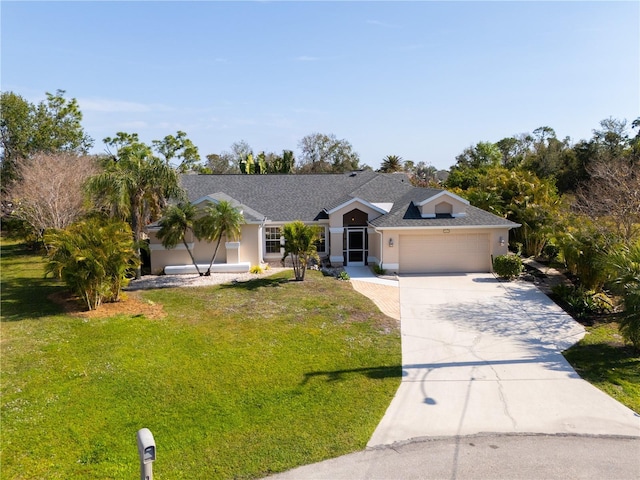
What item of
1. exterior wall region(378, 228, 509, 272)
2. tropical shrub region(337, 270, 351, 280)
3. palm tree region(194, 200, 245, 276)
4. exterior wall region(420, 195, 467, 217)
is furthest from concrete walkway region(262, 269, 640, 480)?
palm tree region(194, 200, 245, 276)

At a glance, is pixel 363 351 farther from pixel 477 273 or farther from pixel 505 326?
pixel 477 273

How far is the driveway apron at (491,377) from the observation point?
8711mm

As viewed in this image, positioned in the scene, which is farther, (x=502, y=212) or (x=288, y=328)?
(x=502, y=212)

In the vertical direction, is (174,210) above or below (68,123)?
below

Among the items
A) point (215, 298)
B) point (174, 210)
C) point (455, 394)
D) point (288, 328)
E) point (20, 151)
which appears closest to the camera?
point (455, 394)

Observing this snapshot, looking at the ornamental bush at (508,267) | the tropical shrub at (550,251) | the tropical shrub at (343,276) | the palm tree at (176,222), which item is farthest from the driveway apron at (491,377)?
the palm tree at (176,222)

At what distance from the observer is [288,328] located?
14062 millimetres

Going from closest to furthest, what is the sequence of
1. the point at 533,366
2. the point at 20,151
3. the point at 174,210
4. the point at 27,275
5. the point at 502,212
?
the point at 533,366, the point at 174,210, the point at 27,275, the point at 502,212, the point at 20,151

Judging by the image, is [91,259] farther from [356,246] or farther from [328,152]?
[328,152]

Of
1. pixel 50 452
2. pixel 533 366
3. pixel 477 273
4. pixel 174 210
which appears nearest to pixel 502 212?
pixel 477 273

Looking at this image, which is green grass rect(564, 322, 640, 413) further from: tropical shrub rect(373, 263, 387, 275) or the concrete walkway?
tropical shrub rect(373, 263, 387, 275)

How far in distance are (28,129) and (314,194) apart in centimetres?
2755

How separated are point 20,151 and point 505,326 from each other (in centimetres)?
4111

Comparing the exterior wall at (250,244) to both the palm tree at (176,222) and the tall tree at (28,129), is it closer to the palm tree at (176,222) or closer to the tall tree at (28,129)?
the palm tree at (176,222)
